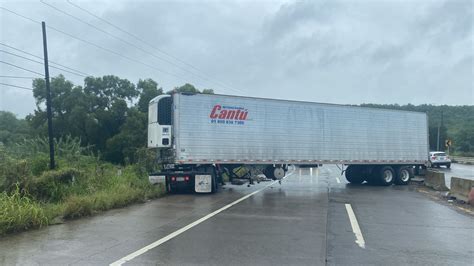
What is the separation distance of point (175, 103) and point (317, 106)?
717 cm

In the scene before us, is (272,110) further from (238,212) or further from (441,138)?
(441,138)

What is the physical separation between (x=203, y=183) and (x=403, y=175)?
1182 cm

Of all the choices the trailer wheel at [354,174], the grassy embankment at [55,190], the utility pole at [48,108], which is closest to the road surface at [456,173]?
the trailer wheel at [354,174]

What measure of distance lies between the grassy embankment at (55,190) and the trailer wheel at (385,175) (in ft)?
39.1

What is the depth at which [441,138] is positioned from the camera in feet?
254

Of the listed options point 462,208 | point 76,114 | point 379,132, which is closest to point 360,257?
point 462,208

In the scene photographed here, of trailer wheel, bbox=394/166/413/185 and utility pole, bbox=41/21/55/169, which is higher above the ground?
utility pole, bbox=41/21/55/169

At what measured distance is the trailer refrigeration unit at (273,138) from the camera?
17.3 m

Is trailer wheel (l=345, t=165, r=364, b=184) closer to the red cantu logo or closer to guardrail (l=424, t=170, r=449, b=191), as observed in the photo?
guardrail (l=424, t=170, r=449, b=191)

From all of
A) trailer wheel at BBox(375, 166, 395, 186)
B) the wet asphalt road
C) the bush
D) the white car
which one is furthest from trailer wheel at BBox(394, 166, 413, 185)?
the white car

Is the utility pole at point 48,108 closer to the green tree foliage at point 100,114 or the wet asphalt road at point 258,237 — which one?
the wet asphalt road at point 258,237

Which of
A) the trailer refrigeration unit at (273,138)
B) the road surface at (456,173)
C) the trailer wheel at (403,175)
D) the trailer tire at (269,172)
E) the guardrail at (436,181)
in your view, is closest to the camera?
the trailer refrigeration unit at (273,138)

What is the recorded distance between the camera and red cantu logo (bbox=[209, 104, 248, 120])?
1783 centimetres

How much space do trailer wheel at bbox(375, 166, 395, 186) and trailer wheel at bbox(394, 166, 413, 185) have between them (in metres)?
0.31
